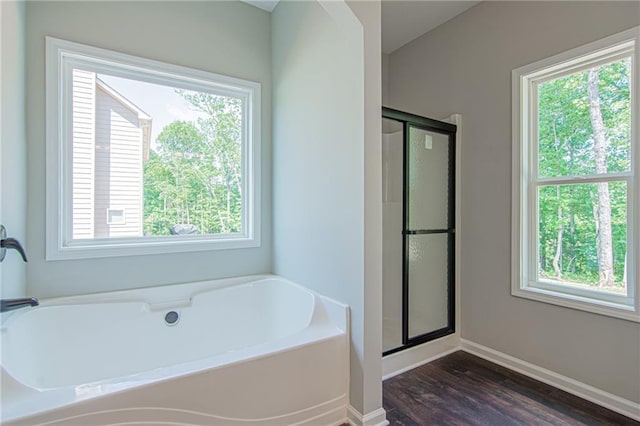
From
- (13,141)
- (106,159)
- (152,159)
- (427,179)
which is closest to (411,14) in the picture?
(427,179)

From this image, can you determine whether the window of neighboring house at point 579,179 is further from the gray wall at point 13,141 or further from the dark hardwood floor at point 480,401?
the gray wall at point 13,141

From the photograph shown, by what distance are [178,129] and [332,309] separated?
67.7 inches

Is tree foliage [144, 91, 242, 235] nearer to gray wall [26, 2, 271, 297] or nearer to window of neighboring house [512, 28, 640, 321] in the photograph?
gray wall [26, 2, 271, 297]

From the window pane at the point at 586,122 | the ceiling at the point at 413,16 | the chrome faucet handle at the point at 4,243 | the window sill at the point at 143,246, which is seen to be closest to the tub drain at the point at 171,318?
the window sill at the point at 143,246

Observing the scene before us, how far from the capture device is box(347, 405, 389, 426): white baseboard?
64.2 inches

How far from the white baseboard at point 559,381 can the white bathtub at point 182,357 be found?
1.36m

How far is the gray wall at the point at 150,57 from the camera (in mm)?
1850

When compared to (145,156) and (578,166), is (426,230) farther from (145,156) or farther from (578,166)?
(145,156)

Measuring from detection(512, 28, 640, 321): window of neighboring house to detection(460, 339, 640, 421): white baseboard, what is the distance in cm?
47

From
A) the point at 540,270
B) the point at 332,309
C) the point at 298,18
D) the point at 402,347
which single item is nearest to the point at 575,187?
the point at 540,270

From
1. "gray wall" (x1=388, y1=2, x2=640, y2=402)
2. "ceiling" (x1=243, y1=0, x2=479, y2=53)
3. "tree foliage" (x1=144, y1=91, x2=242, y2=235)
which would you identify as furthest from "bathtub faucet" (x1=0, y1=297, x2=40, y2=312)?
"gray wall" (x1=388, y1=2, x2=640, y2=402)

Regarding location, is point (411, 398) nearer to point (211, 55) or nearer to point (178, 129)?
point (178, 129)

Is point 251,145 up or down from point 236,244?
up

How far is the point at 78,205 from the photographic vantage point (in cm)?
201
